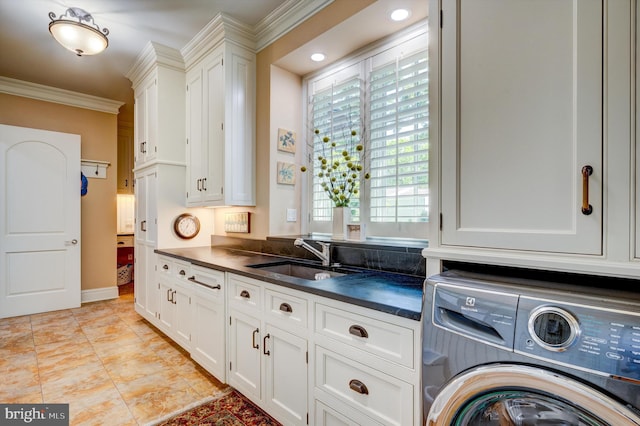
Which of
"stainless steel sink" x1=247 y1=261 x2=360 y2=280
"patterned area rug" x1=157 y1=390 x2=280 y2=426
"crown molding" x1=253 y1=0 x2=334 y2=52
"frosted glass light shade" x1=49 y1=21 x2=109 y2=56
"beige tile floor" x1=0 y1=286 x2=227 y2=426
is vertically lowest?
"beige tile floor" x1=0 y1=286 x2=227 y2=426

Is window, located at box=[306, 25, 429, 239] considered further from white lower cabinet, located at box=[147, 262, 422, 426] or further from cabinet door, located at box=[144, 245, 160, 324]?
cabinet door, located at box=[144, 245, 160, 324]

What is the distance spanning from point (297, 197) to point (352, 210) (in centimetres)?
67

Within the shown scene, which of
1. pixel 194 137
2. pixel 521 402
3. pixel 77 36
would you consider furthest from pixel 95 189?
pixel 521 402

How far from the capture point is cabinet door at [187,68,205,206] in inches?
124

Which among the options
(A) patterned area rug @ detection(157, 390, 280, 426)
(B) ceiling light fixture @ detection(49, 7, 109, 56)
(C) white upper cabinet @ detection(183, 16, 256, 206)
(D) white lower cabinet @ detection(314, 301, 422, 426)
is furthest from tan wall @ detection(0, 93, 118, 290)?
(D) white lower cabinet @ detection(314, 301, 422, 426)

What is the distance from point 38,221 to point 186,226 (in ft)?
7.06

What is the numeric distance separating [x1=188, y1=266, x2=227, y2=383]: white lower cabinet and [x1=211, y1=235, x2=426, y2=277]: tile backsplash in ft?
1.99

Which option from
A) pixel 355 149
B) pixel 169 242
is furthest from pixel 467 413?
pixel 169 242

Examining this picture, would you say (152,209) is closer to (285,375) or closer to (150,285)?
(150,285)

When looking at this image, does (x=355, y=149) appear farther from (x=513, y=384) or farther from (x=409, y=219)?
(x=513, y=384)

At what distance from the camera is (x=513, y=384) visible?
82 cm

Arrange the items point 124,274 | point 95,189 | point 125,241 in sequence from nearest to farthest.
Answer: point 95,189 → point 124,274 → point 125,241

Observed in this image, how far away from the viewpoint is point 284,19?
254cm

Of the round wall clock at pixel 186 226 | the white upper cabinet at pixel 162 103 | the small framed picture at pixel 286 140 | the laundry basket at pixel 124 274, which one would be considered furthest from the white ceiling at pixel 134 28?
the laundry basket at pixel 124 274
